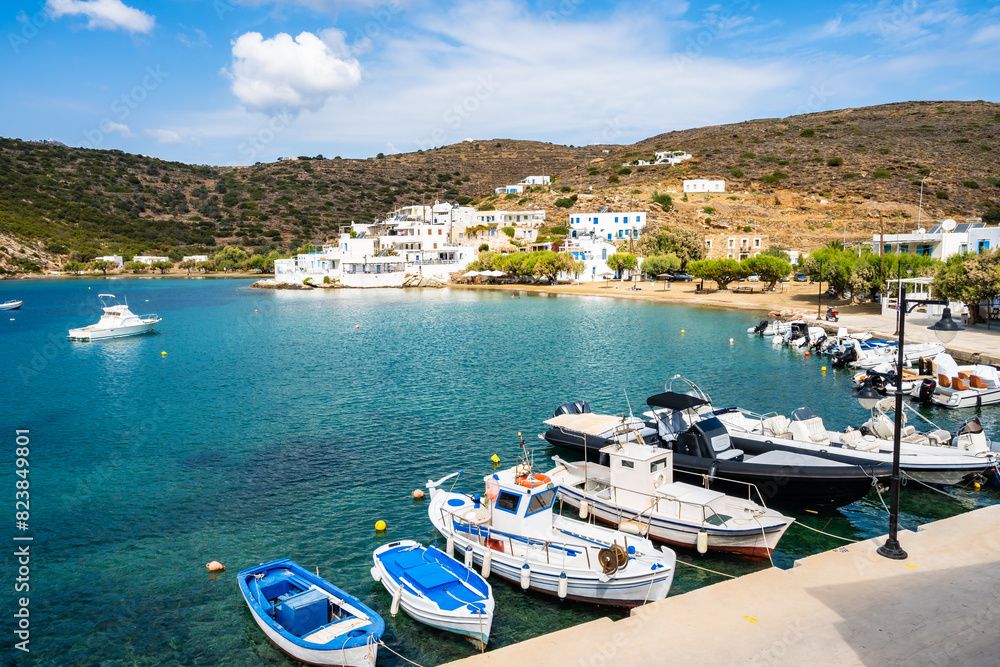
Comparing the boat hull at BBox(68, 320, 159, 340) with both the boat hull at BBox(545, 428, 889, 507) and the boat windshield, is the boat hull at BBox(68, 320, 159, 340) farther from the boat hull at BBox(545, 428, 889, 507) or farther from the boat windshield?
the boat windshield

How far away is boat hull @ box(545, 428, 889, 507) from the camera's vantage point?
54.4ft

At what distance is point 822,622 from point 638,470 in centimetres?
636

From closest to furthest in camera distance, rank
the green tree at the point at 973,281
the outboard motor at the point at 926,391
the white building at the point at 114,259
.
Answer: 1. the outboard motor at the point at 926,391
2. the green tree at the point at 973,281
3. the white building at the point at 114,259

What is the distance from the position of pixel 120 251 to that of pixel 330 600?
173 meters

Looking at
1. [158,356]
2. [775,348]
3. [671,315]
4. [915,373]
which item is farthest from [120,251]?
[915,373]

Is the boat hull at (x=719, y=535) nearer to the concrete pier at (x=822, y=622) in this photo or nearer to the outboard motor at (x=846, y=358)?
the concrete pier at (x=822, y=622)

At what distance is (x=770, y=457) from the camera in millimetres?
18453

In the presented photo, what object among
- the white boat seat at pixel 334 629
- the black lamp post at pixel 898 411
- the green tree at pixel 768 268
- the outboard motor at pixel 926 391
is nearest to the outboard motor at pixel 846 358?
the outboard motor at pixel 926 391

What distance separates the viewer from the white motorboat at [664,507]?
1450 cm

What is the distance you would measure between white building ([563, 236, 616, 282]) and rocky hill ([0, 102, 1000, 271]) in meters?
15.3

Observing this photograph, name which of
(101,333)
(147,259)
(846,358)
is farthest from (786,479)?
(147,259)

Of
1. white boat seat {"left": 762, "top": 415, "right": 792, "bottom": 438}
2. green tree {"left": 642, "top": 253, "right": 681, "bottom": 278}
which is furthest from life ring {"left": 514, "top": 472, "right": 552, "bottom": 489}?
green tree {"left": 642, "top": 253, "right": 681, "bottom": 278}

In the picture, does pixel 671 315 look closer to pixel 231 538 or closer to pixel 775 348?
pixel 775 348

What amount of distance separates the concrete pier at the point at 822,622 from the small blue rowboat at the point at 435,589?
219cm
